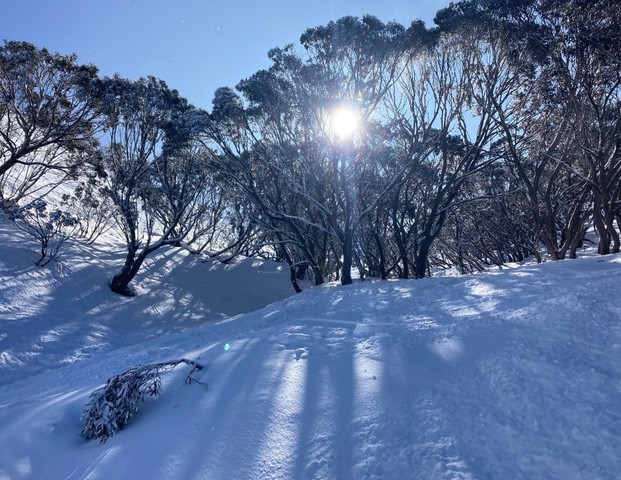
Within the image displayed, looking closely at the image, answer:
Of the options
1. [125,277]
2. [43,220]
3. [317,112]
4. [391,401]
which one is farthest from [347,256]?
[43,220]

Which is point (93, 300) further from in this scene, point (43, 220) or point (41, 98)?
point (41, 98)

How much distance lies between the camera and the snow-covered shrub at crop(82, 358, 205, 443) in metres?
3.52

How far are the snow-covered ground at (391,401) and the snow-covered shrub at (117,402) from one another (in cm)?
12

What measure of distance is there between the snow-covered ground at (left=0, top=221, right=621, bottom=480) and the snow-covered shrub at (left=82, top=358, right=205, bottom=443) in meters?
0.12

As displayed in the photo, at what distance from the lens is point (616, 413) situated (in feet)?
8.50

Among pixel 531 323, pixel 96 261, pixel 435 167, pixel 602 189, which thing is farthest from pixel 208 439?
pixel 96 261

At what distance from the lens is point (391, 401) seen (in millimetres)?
3195

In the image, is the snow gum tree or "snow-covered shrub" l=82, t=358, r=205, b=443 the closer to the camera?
"snow-covered shrub" l=82, t=358, r=205, b=443

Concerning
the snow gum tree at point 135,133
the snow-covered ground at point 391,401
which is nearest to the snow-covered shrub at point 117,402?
the snow-covered ground at point 391,401

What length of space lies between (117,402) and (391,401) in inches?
101

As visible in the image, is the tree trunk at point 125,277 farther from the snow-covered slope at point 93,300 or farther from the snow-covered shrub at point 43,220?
the snow-covered shrub at point 43,220

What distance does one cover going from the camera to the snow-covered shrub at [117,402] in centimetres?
352

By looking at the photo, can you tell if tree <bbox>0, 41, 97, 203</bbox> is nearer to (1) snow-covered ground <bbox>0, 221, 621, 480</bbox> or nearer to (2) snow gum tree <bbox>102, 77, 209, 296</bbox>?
(2) snow gum tree <bbox>102, 77, 209, 296</bbox>

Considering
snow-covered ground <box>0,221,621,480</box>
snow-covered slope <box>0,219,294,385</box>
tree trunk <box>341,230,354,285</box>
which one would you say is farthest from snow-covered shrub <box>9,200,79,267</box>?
tree trunk <box>341,230,354,285</box>
